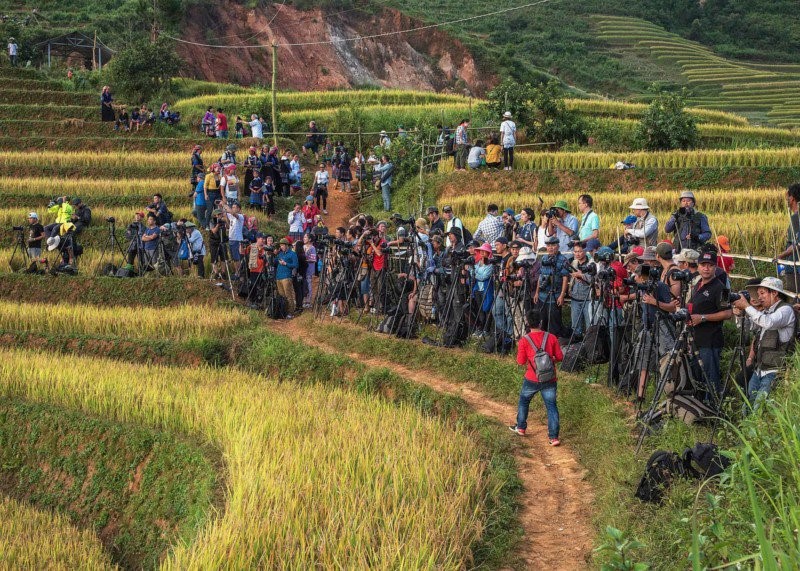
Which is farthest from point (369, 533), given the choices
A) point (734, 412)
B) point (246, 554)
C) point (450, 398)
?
point (450, 398)

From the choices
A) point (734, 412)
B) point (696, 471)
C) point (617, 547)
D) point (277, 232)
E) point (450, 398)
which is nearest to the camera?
point (617, 547)

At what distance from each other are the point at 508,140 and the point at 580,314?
12.3 m

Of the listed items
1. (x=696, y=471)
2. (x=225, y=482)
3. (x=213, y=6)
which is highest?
(x=213, y=6)

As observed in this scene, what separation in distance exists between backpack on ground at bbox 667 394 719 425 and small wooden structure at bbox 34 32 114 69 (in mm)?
34472

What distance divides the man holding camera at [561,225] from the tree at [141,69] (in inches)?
931

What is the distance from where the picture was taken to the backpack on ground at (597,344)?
440 inches

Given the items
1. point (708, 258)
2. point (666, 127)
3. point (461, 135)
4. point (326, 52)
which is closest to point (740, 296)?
point (708, 258)

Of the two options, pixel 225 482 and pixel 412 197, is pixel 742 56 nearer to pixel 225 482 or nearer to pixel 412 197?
pixel 412 197

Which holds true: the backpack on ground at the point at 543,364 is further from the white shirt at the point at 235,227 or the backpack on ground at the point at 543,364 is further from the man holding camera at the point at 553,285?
the white shirt at the point at 235,227

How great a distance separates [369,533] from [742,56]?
56209 millimetres

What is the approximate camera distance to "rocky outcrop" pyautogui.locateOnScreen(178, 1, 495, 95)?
49562 millimetres

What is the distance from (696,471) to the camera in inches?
297

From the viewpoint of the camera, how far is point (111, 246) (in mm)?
20359

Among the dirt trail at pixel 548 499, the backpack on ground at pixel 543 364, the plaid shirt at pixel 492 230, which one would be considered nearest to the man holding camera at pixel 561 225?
the plaid shirt at pixel 492 230
